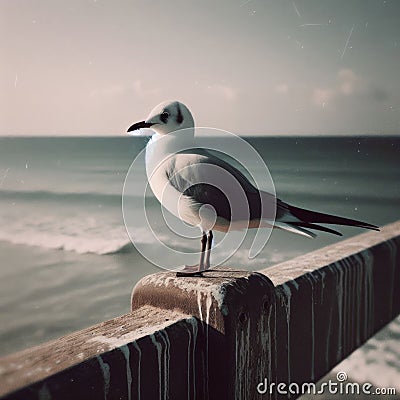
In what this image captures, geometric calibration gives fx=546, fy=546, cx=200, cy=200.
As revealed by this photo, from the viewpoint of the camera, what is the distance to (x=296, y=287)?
3.62 ft

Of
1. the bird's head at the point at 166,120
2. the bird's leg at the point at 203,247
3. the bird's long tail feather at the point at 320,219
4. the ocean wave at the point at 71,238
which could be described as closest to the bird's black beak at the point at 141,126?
the bird's head at the point at 166,120

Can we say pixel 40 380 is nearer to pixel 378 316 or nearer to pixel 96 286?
pixel 378 316

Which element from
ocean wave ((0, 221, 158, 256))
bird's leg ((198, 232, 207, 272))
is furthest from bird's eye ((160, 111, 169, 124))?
ocean wave ((0, 221, 158, 256))

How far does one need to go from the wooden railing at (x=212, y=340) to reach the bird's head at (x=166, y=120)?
419 millimetres

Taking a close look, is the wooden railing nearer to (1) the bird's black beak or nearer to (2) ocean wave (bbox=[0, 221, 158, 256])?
(1) the bird's black beak

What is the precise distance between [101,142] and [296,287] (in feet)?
65.2

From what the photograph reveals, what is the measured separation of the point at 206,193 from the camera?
1282mm

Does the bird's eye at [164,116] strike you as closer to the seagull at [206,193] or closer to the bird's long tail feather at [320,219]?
the seagull at [206,193]

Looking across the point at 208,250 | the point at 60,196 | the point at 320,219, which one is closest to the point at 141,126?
the point at 208,250

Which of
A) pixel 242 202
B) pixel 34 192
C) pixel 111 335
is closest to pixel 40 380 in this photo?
pixel 111 335

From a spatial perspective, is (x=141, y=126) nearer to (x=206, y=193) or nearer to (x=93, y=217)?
(x=206, y=193)

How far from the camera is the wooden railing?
0.71m

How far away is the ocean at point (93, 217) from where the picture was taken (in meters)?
6.26

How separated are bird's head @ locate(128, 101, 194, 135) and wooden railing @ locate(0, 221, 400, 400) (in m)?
0.42
